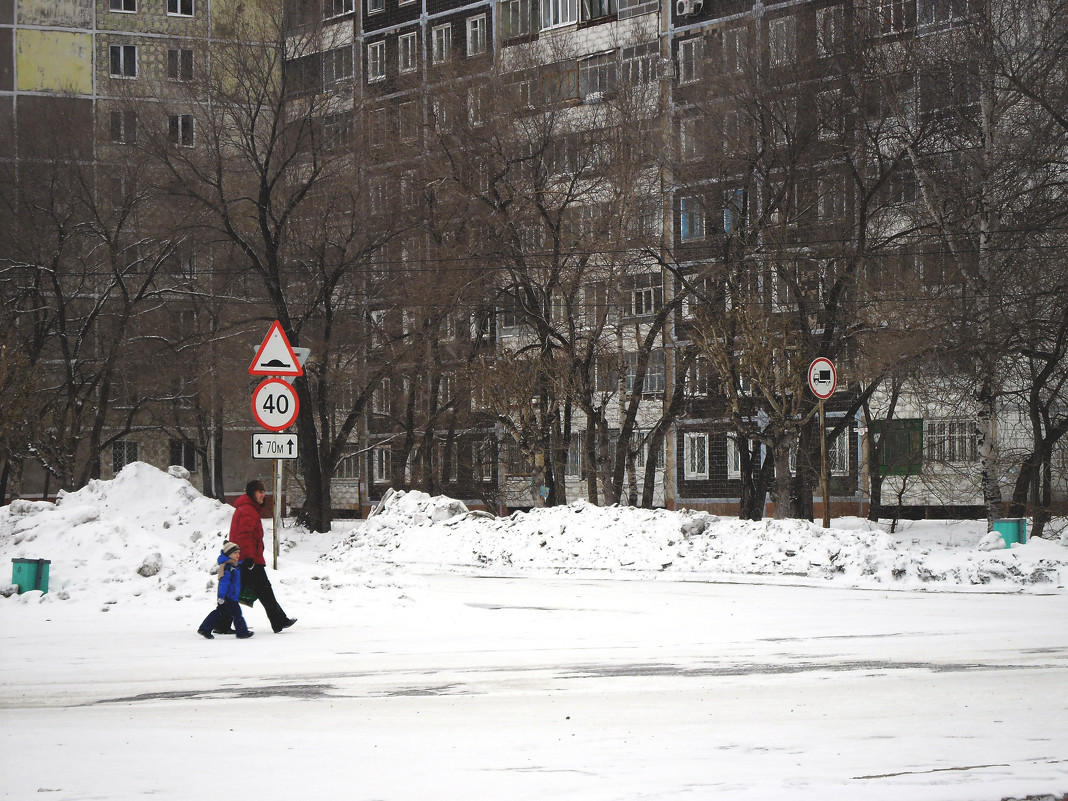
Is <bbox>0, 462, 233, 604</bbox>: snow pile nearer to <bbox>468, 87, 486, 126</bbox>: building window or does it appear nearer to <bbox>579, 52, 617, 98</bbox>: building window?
<bbox>468, 87, 486, 126</bbox>: building window

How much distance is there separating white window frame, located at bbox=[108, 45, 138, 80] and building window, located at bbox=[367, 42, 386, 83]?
1457cm

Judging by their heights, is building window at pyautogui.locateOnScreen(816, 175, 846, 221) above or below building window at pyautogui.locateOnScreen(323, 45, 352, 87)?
below

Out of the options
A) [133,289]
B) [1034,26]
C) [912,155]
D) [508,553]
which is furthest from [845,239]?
[133,289]

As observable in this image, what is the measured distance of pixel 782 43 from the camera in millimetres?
34781

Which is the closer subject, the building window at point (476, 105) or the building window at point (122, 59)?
the building window at point (476, 105)

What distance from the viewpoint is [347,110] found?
4244cm

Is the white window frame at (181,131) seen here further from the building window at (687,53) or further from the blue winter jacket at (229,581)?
the blue winter jacket at (229,581)

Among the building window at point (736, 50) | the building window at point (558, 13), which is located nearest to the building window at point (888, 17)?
the building window at point (736, 50)

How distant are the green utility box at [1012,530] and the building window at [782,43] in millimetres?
15709

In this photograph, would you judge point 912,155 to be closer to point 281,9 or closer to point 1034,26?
point 1034,26

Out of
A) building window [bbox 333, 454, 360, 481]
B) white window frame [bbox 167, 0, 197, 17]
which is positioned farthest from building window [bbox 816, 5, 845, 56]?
white window frame [bbox 167, 0, 197, 17]

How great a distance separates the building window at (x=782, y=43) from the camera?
34250mm

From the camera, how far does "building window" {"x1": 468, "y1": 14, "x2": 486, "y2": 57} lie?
62438 millimetres

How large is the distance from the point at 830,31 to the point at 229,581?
24754 millimetres
